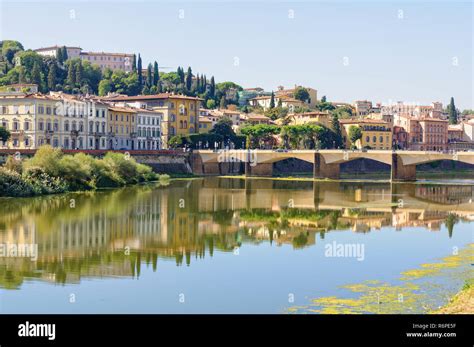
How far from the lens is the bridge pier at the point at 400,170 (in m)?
65.1

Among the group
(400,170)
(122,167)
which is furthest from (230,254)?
(400,170)

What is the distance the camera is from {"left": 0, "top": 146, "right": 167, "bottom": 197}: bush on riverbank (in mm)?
44156

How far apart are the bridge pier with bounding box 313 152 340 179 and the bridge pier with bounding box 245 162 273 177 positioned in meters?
6.49

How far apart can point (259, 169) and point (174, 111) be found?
48.1 feet

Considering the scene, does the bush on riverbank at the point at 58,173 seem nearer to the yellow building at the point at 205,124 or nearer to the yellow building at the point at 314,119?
→ the yellow building at the point at 205,124

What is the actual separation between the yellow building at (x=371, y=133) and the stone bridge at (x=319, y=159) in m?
29.9

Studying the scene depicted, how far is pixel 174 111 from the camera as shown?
84.1 meters

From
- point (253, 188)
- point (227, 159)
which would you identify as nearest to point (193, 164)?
point (227, 159)

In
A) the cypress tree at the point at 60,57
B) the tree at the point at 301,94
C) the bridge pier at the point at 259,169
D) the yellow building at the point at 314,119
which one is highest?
the cypress tree at the point at 60,57

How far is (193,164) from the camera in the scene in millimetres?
76125

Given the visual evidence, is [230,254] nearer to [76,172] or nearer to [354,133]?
[76,172]

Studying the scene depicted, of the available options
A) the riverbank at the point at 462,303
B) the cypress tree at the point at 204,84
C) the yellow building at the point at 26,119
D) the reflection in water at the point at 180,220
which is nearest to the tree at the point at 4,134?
the yellow building at the point at 26,119

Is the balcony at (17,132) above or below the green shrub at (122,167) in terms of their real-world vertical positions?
above

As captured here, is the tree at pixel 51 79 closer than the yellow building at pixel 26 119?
No
